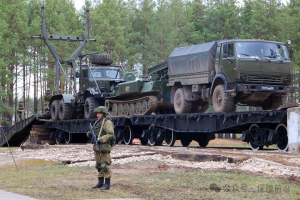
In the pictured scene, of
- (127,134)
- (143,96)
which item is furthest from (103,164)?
(127,134)

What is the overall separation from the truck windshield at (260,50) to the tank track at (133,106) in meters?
5.26

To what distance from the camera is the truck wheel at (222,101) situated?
56.5ft

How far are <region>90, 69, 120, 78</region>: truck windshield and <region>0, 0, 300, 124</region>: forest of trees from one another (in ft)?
75.8

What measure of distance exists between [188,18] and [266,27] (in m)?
11.8

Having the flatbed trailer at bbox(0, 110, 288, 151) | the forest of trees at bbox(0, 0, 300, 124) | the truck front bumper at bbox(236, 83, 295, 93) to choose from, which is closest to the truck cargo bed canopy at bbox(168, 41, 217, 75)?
the flatbed trailer at bbox(0, 110, 288, 151)

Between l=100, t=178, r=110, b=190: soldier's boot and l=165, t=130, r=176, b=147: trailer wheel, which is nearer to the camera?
l=100, t=178, r=110, b=190: soldier's boot

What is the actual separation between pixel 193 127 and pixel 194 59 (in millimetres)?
2554

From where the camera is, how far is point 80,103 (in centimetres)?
2725

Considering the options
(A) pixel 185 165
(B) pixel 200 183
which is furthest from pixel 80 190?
(A) pixel 185 165

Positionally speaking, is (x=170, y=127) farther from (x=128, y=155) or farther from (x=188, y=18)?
(x=188, y=18)

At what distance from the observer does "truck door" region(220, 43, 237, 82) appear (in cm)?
1698

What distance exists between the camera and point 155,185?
31.9 ft

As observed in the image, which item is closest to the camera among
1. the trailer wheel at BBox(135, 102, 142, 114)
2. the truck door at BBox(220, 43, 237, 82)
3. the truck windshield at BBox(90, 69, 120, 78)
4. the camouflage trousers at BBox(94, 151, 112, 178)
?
the camouflage trousers at BBox(94, 151, 112, 178)

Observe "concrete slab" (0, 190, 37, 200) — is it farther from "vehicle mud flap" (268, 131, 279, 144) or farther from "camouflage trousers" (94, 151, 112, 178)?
"vehicle mud flap" (268, 131, 279, 144)
